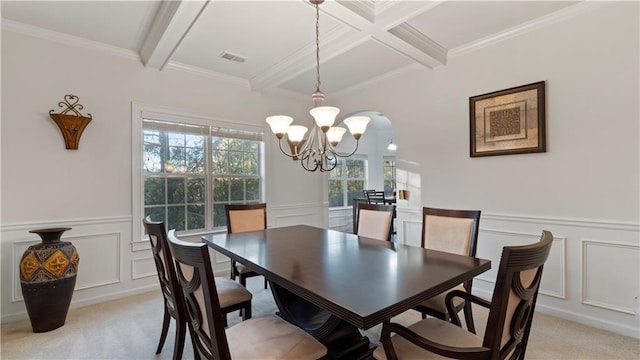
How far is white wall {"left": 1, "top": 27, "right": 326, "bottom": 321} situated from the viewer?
8.86 ft

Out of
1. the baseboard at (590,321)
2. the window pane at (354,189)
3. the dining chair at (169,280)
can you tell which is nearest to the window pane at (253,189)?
the dining chair at (169,280)

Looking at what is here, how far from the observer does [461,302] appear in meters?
1.92

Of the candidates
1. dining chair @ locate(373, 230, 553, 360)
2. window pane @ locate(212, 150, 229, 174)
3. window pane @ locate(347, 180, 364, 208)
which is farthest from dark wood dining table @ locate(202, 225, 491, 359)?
window pane @ locate(347, 180, 364, 208)

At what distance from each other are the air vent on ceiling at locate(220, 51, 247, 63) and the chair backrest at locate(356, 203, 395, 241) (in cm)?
225

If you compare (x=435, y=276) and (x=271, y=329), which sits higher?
(x=435, y=276)

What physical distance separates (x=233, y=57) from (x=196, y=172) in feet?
→ 5.06

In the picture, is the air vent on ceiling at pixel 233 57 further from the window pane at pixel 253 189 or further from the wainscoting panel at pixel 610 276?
the wainscoting panel at pixel 610 276

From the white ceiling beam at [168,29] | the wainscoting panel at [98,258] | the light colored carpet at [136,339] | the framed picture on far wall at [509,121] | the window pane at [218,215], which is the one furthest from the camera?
the window pane at [218,215]

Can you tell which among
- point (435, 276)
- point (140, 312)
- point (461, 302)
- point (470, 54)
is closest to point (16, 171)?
point (140, 312)

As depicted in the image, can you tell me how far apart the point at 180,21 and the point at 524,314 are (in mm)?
3092

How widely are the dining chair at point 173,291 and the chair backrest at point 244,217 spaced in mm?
826

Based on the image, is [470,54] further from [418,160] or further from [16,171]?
[16,171]

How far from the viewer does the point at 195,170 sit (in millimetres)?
3859

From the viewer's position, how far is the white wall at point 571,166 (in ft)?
7.77
